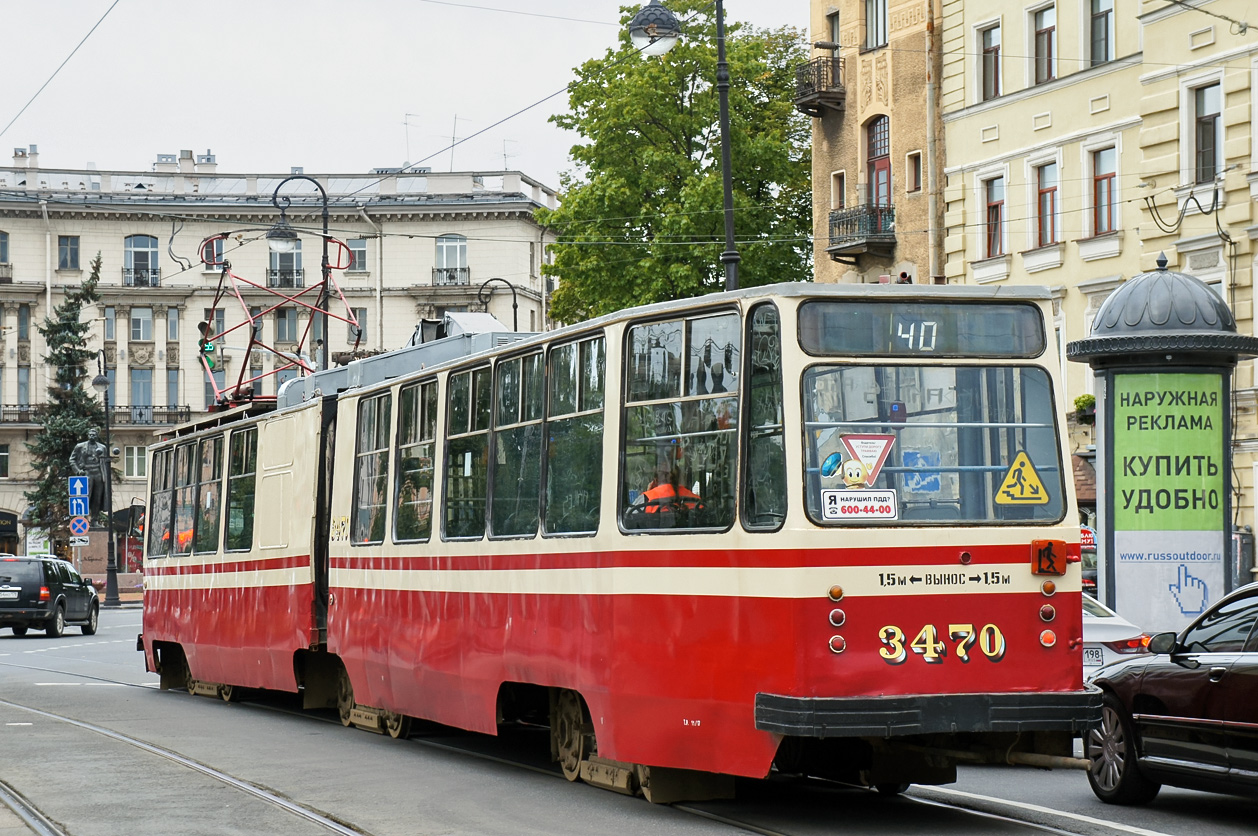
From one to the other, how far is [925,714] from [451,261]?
74.4 meters

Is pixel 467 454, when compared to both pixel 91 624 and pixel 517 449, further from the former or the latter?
pixel 91 624

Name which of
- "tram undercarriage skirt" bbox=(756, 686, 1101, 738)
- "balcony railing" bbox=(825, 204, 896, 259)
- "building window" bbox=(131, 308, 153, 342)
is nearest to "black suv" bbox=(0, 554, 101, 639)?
"balcony railing" bbox=(825, 204, 896, 259)

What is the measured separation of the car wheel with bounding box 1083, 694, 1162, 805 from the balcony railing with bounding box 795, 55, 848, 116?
3415cm

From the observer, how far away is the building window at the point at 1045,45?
37.6 metres

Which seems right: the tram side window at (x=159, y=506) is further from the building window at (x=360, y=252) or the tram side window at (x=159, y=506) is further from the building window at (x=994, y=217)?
the building window at (x=360, y=252)

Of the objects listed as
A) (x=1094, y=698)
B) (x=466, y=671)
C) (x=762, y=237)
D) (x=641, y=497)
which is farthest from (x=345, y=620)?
(x=762, y=237)

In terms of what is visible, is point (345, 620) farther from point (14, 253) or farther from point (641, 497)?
point (14, 253)

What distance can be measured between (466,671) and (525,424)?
1.93 m

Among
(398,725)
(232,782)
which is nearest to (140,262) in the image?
(398,725)

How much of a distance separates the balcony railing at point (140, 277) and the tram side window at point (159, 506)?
61.4 metres

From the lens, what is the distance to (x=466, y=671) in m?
13.2

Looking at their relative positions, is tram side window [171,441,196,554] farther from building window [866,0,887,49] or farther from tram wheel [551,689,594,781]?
building window [866,0,887,49]

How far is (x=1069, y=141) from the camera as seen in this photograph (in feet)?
121

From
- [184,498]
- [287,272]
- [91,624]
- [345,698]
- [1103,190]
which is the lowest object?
[91,624]
